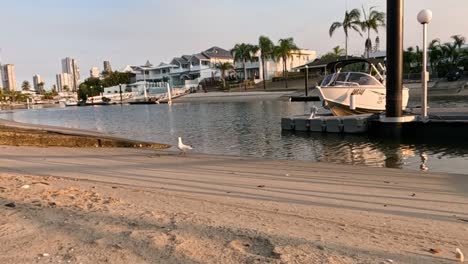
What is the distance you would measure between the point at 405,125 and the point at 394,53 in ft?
10.5

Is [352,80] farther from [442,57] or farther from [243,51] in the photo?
[243,51]

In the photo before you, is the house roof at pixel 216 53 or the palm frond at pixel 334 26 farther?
the house roof at pixel 216 53

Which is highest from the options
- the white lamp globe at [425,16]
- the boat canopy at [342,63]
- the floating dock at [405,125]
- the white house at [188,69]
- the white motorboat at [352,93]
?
the white house at [188,69]

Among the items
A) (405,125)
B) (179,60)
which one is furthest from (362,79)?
(179,60)

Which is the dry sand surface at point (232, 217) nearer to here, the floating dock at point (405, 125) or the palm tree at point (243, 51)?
→ the floating dock at point (405, 125)

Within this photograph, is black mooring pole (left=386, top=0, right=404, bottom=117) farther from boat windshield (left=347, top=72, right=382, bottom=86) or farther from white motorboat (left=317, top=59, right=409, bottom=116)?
boat windshield (left=347, top=72, right=382, bottom=86)

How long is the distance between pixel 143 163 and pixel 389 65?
1163 centimetres

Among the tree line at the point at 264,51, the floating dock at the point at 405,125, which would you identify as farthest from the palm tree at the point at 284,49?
the floating dock at the point at 405,125

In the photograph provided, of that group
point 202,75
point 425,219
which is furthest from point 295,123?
point 202,75

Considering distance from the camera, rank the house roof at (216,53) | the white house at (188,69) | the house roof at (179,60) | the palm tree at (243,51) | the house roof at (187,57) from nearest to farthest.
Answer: the palm tree at (243,51), the white house at (188,69), the house roof at (216,53), the house roof at (187,57), the house roof at (179,60)

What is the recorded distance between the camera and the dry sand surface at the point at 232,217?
4.13m

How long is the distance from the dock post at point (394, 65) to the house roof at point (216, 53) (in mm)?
116000

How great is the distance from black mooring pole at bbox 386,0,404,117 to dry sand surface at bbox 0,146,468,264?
346 inches

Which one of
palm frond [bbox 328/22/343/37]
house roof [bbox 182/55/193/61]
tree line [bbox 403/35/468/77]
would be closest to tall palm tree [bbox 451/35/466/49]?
tree line [bbox 403/35/468/77]
